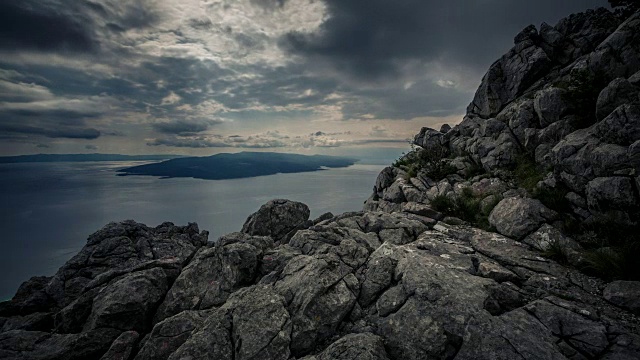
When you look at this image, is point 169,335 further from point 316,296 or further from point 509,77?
point 509,77

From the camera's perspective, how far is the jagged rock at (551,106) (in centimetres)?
1872

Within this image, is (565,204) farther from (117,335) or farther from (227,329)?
(117,335)

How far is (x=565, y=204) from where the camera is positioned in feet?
45.8

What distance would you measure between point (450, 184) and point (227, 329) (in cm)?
2056

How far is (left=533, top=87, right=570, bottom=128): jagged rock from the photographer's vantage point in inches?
737

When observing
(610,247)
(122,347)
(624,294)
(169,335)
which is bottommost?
(122,347)

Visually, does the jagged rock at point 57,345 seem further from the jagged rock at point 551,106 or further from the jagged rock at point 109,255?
the jagged rock at point 551,106

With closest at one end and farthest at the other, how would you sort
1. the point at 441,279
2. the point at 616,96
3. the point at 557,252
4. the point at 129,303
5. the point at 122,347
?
the point at 441,279 → the point at 122,347 → the point at 557,252 → the point at 129,303 → the point at 616,96

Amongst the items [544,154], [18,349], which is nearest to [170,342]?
[18,349]

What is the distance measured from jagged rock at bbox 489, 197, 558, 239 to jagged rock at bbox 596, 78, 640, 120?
7.24 m

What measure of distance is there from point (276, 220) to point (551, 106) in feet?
80.8

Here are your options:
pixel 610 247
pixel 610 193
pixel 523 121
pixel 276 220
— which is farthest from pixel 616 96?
pixel 276 220

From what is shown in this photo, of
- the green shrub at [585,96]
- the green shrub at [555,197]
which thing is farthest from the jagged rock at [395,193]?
the green shrub at [585,96]

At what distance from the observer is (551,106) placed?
19.3m
